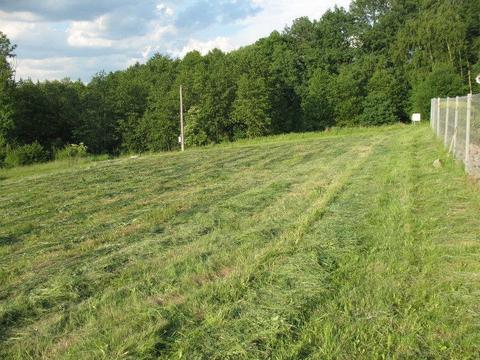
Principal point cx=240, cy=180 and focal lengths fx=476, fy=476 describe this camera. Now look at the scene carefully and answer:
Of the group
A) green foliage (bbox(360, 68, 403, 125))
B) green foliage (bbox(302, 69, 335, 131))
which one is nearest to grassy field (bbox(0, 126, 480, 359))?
green foliage (bbox(360, 68, 403, 125))

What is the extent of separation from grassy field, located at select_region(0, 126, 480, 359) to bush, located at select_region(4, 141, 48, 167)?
26.7 meters

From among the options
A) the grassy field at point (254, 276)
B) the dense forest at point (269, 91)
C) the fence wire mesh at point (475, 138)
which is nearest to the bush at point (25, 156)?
the dense forest at point (269, 91)

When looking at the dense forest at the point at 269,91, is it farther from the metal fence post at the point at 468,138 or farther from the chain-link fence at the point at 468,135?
the metal fence post at the point at 468,138

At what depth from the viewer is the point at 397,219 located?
6.75 metres

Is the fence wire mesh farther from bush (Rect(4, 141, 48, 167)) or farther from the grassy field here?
bush (Rect(4, 141, 48, 167))

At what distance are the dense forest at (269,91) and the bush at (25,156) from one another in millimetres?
11752

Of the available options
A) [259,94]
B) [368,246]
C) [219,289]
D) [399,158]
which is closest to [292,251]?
[368,246]

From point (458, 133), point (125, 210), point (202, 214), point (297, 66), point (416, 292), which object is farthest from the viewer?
point (297, 66)

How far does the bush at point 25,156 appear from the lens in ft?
111

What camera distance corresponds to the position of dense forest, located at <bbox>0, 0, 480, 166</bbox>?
51.2 metres

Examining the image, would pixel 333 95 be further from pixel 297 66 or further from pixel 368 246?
pixel 368 246

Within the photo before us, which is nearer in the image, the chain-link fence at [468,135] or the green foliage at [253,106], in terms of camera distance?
the chain-link fence at [468,135]

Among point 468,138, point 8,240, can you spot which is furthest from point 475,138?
point 8,240

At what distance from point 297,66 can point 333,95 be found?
32.5 feet
